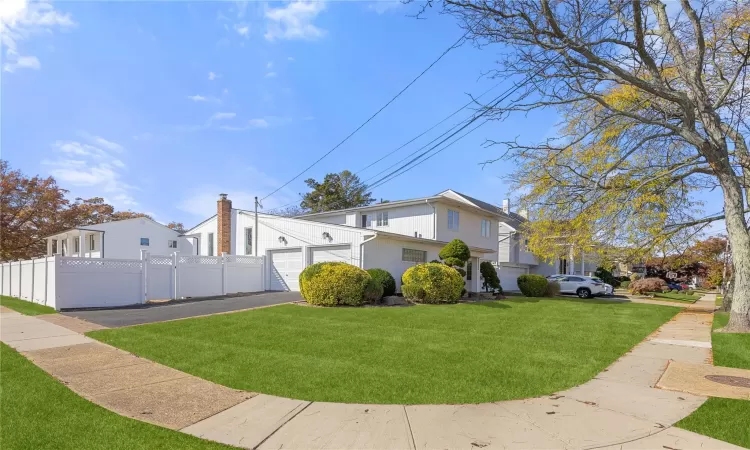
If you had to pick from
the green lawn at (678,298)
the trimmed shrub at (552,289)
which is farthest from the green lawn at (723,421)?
the green lawn at (678,298)

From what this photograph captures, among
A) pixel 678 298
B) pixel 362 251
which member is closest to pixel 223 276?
pixel 362 251

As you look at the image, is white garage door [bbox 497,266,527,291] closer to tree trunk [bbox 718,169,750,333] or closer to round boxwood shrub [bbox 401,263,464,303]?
round boxwood shrub [bbox 401,263,464,303]

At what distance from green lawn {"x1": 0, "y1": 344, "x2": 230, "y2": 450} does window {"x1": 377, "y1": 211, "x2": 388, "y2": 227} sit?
1839 cm

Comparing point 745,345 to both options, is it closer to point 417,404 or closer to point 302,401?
point 417,404

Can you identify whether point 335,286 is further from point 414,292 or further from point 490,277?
point 490,277

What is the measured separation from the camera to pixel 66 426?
13.2 ft

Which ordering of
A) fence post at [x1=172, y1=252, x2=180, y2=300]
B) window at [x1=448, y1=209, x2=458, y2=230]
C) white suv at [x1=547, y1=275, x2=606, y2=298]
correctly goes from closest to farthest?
fence post at [x1=172, y1=252, x2=180, y2=300]
window at [x1=448, y1=209, x2=458, y2=230]
white suv at [x1=547, y1=275, x2=606, y2=298]

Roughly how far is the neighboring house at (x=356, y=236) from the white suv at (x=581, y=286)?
591 centimetres

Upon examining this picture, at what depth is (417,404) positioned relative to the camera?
15.5ft

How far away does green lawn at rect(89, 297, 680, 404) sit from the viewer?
5.34 m

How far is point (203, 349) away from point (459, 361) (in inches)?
176

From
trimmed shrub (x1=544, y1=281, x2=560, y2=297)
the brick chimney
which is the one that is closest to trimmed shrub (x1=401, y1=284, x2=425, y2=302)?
trimmed shrub (x1=544, y1=281, x2=560, y2=297)

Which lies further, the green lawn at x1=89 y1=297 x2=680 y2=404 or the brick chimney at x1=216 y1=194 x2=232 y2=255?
the brick chimney at x1=216 y1=194 x2=232 y2=255

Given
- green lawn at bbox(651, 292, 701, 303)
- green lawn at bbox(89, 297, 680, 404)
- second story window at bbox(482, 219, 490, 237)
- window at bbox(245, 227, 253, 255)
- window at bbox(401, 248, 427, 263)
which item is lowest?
green lawn at bbox(651, 292, 701, 303)
